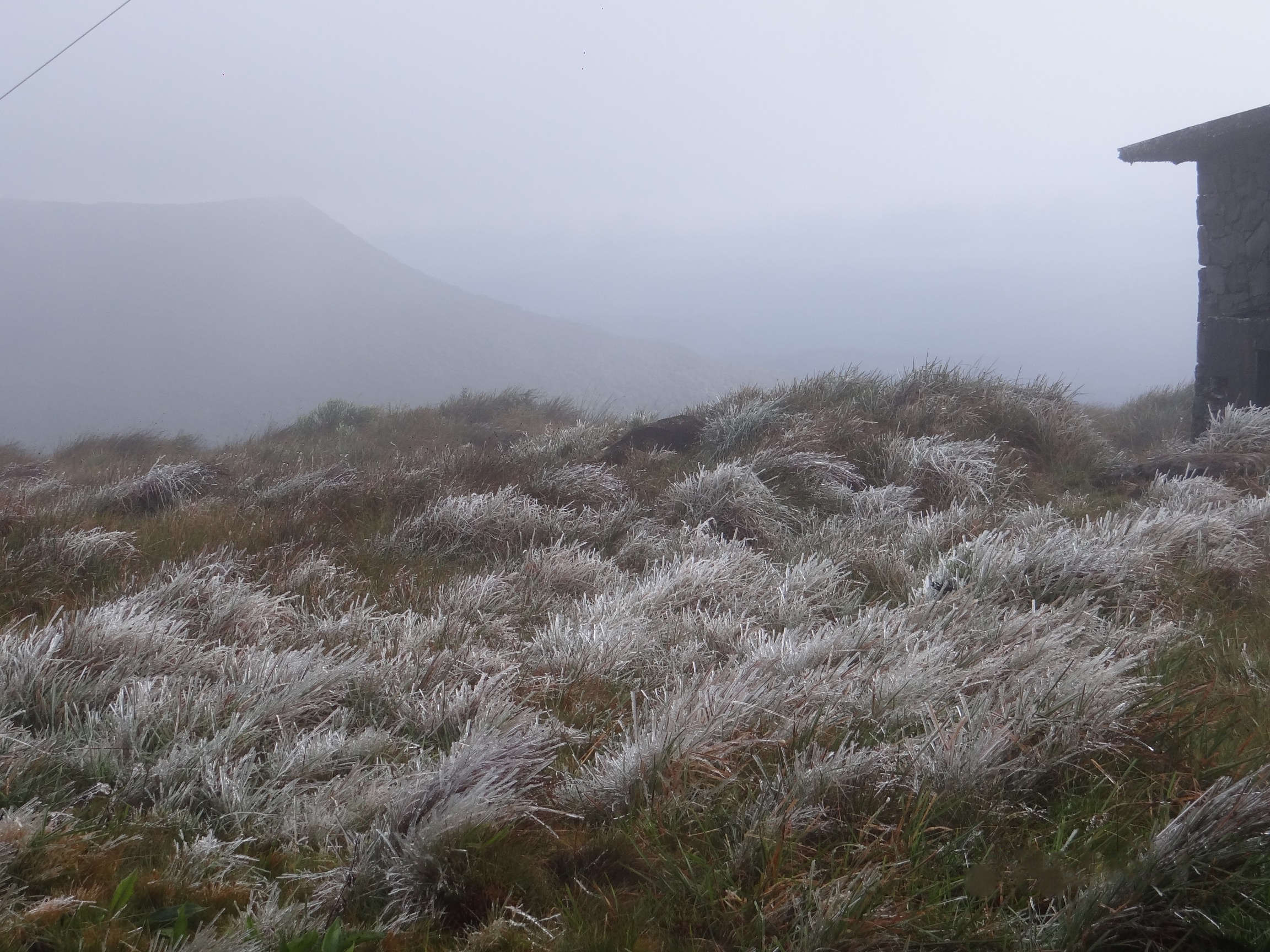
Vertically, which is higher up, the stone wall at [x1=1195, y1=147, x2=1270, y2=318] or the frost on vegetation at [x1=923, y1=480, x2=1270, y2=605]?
the stone wall at [x1=1195, y1=147, x2=1270, y2=318]

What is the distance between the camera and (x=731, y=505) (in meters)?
5.68

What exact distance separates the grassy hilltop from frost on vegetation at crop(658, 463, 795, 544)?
10.4 inches

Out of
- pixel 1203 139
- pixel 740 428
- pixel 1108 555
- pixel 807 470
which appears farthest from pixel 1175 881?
pixel 1203 139

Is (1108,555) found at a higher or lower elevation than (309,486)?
lower

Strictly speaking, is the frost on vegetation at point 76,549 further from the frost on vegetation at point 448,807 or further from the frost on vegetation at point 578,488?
the frost on vegetation at point 448,807

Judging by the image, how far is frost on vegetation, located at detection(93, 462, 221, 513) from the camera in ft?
19.8

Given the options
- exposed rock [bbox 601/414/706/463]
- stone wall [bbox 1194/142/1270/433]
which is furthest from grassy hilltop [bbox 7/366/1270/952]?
stone wall [bbox 1194/142/1270/433]

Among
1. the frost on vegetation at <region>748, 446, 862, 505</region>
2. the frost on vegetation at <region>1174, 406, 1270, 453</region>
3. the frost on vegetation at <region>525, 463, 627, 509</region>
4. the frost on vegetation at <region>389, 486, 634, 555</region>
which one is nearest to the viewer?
the frost on vegetation at <region>389, 486, 634, 555</region>

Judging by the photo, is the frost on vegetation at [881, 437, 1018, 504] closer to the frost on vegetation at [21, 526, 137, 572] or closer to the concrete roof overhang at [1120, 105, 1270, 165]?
the concrete roof overhang at [1120, 105, 1270, 165]

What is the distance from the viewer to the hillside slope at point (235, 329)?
77438 mm

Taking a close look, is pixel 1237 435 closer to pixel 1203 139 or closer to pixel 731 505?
pixel 1203 139

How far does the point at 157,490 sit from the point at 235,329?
103m

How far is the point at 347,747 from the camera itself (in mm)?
2158

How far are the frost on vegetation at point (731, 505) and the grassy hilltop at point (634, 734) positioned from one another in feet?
0.87
